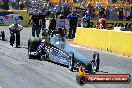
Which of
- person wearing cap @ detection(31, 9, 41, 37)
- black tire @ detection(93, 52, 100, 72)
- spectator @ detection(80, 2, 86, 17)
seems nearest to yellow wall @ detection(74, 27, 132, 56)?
person wearing cap @ detection(31, 9, 41, 37)

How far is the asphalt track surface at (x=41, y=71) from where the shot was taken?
10.9 metres

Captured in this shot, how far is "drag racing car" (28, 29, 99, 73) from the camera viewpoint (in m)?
13.0

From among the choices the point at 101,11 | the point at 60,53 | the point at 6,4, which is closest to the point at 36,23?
the point at 101,11

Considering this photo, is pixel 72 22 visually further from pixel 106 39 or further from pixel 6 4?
pixel 6 4

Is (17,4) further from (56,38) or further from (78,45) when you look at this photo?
(56,38)

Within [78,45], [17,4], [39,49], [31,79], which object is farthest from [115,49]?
[17,4]

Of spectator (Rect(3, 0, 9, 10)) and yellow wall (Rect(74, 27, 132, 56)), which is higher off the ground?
spectator (Rect(3, 0, 9, 10))

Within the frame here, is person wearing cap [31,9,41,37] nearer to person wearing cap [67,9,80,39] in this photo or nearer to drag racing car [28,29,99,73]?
person wearing cap [67,9,80,39]

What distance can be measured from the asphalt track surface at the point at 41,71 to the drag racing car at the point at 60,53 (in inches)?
10.3

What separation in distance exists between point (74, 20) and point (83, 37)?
13.9 feet

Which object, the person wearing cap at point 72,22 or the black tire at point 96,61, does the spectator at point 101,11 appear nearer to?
the person wearing cap at point 72,22

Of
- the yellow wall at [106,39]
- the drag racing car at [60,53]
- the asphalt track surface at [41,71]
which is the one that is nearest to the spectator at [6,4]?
the yellow wall at [106,39]

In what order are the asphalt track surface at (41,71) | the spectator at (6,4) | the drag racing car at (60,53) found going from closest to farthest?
the asphalt track surface at (41,71), the drag racing car at (60,53), the spectator at (6,4)

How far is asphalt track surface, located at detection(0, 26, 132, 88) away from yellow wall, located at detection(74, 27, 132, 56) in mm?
1132
